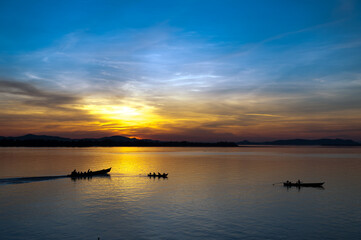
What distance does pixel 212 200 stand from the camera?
1624 inches

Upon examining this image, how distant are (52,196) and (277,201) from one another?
118 ft

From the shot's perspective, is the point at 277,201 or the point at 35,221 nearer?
the point at 35,221

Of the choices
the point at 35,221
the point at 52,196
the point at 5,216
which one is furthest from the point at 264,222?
the point at 52,196

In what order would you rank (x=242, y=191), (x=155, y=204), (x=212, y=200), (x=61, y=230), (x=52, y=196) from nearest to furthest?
(x=61, y=230) → (x=155, y=204) → (x=212, y=200) → (x=52, y=196) → (x=242, y=191)

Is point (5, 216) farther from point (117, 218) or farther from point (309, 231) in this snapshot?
point (309, 231)

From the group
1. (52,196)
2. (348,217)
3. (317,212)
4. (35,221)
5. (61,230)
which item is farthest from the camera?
(52,196)

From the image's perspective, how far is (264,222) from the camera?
100.0 feet

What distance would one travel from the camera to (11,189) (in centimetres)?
4991


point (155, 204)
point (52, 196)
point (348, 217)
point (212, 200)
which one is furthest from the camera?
point (52, 196)

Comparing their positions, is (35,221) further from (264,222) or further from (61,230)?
(264,222)

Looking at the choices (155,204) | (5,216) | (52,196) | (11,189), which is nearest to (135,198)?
(155,204)

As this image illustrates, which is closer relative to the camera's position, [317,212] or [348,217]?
[348,217]

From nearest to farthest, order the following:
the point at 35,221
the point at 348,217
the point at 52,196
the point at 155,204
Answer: the point at 35,221, the point at 348,217, the point at 155,204, the point at 52,196

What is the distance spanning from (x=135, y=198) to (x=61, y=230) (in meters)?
16.2
